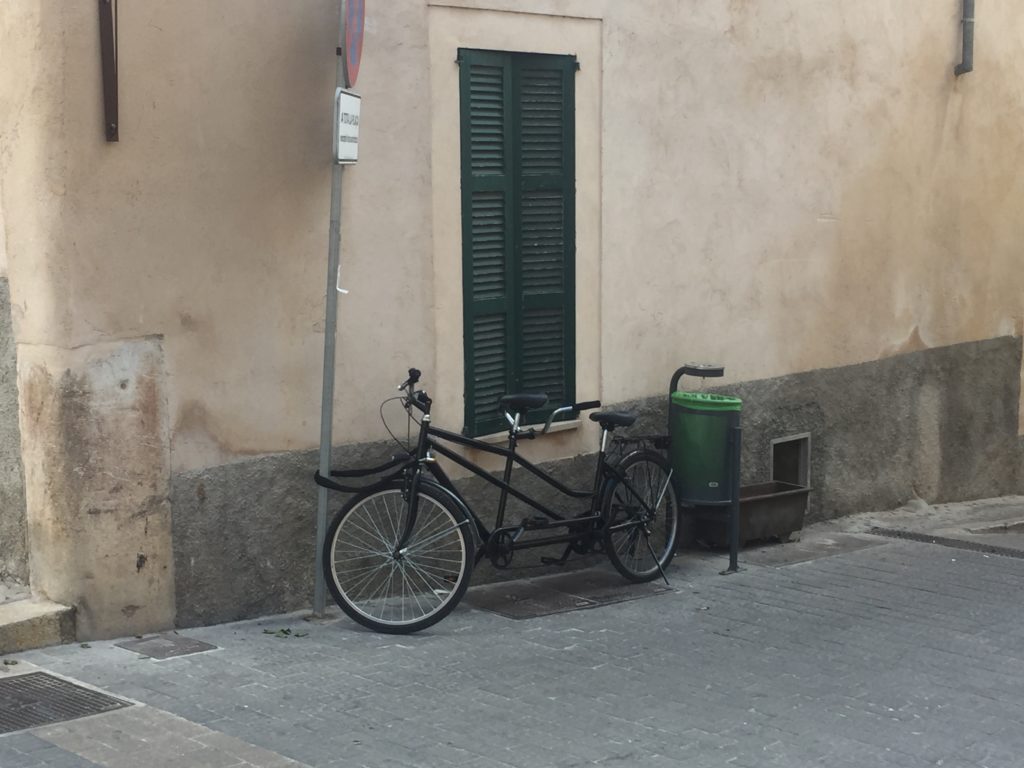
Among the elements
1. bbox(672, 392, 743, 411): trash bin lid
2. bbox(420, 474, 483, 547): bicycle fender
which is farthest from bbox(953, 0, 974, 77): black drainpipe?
bbox(420, 474, 483, 547): bicycle fender

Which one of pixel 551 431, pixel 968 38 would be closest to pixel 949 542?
pixel 551 431

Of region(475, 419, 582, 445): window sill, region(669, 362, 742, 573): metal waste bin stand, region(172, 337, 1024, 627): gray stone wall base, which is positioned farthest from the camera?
region(669, 362, 742, 573): metal waste bin stand

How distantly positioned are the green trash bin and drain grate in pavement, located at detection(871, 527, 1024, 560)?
5.98 feet

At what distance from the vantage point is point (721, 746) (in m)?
5.44

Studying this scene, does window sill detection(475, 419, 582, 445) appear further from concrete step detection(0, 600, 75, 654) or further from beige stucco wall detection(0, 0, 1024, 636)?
concrete step detection(0, 600, 75, 654)

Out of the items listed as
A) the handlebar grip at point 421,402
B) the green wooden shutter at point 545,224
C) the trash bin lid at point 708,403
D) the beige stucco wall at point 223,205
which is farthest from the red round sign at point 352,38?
the trash bin lid at point 708,403

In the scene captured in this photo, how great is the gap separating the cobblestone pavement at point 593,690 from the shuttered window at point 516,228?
143cm

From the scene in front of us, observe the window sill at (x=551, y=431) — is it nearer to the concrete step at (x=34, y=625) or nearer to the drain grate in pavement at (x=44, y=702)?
the concrete step at (x=34, y=625)

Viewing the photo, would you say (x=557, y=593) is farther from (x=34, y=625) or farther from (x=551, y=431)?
(x=34, y=625)

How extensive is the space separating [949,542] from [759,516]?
1.42 meters

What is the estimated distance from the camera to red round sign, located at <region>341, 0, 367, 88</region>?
668 centimetres

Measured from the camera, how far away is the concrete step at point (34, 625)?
627 cm

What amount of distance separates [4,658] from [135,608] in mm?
625

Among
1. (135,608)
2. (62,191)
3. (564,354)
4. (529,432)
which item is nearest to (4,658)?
(135,608)
